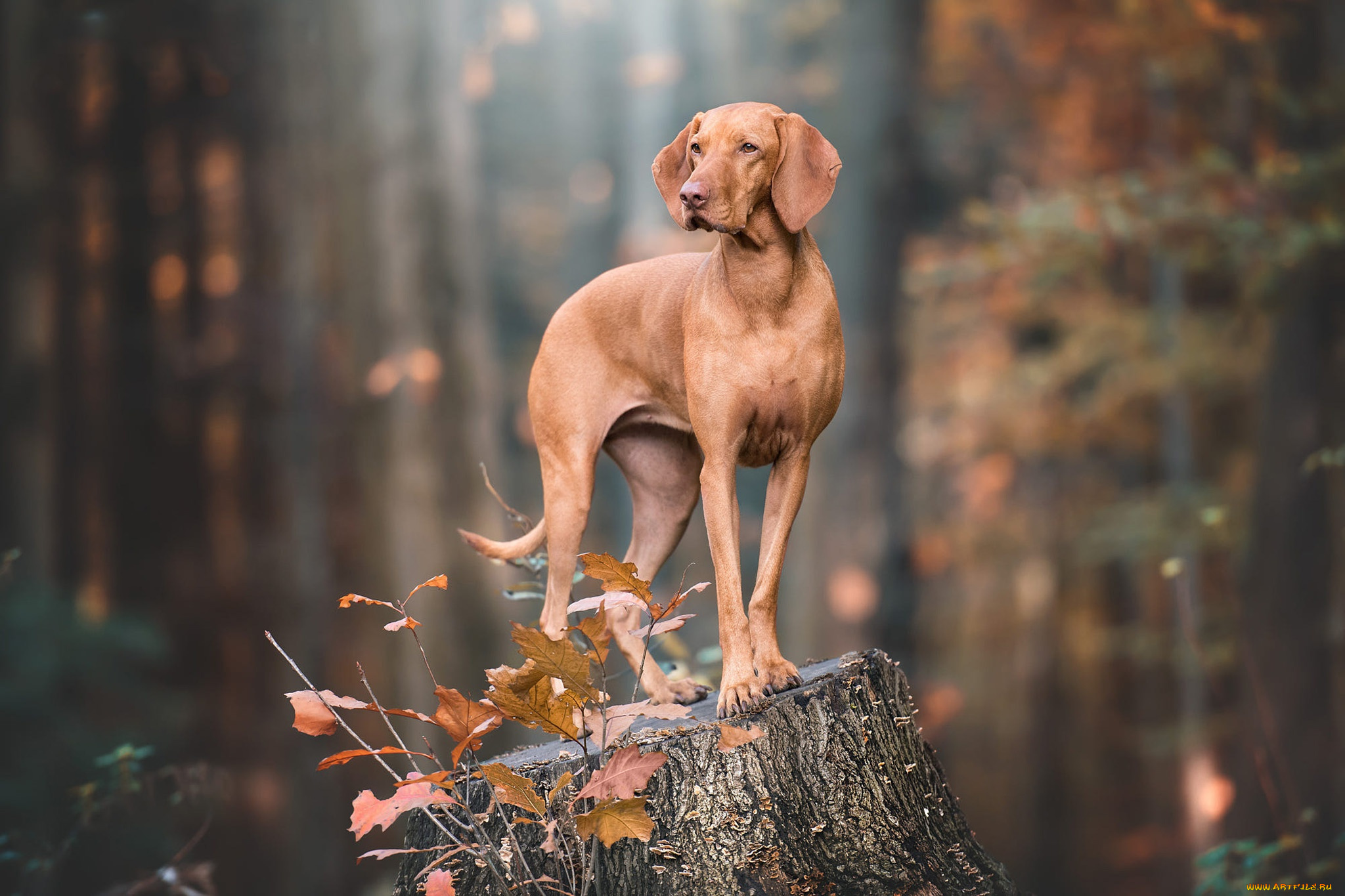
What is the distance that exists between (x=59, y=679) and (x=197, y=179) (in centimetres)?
491

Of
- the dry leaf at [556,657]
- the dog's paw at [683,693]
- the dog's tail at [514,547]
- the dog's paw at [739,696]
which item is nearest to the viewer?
the dry leaf at [556,657]

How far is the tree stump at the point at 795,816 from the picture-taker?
2428 mm

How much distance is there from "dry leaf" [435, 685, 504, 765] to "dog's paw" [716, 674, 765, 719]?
625 millimetres

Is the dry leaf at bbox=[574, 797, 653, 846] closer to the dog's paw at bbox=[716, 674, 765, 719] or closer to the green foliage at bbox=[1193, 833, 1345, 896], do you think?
the dog's paw at bbox=[716, 674, 765, 719]

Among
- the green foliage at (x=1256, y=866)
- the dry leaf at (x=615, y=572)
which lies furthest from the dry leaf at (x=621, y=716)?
the green foliage at (x=1256, y=866)

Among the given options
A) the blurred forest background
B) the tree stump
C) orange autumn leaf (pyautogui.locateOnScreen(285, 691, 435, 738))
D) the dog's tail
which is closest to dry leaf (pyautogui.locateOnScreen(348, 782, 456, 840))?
orange autumn leaf (pyautogui.locateOnScreen(285, 691, 435, 738))

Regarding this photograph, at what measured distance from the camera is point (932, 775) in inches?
114

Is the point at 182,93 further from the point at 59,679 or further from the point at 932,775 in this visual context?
the point at 932,775

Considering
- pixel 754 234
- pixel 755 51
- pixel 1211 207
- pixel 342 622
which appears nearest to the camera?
pixel 754 234

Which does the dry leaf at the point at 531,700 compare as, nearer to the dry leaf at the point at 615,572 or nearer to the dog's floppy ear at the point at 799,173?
the dry leaf at the point at 615,572

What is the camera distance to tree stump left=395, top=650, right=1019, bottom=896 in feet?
7.97

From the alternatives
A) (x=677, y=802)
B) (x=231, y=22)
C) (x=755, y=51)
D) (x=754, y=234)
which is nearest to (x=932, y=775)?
(x=677, y=802)

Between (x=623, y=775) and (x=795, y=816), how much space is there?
55cm

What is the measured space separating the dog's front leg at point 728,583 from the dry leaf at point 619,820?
0.53 metres
